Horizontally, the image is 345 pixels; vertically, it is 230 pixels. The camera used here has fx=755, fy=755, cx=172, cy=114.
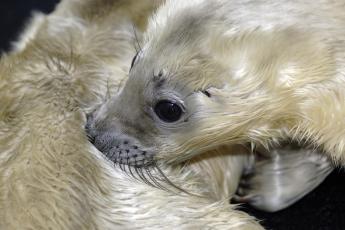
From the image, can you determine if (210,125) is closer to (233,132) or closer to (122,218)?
(233,132)

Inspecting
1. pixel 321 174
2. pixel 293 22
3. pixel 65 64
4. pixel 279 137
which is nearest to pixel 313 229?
pixel 321 174

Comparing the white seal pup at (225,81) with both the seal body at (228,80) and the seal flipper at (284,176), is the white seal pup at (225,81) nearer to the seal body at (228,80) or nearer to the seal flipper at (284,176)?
the seal body at (228,80)

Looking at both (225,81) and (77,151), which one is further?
(225,81)

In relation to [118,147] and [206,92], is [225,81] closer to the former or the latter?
[206,92]

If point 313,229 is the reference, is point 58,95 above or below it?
below

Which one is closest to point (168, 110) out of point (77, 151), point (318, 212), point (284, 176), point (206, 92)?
point (206, 92)

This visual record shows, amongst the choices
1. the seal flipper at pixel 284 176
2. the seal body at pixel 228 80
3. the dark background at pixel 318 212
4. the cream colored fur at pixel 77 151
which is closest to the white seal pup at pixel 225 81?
the seal body at pixel 228 80

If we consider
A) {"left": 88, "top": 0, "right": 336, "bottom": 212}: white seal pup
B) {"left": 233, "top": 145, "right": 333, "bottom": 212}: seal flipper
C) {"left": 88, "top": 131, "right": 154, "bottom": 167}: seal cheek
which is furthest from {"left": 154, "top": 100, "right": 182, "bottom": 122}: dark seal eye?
{"left": 233, "top": 145, "right": 333, "bottom": 212}: seal flipper
